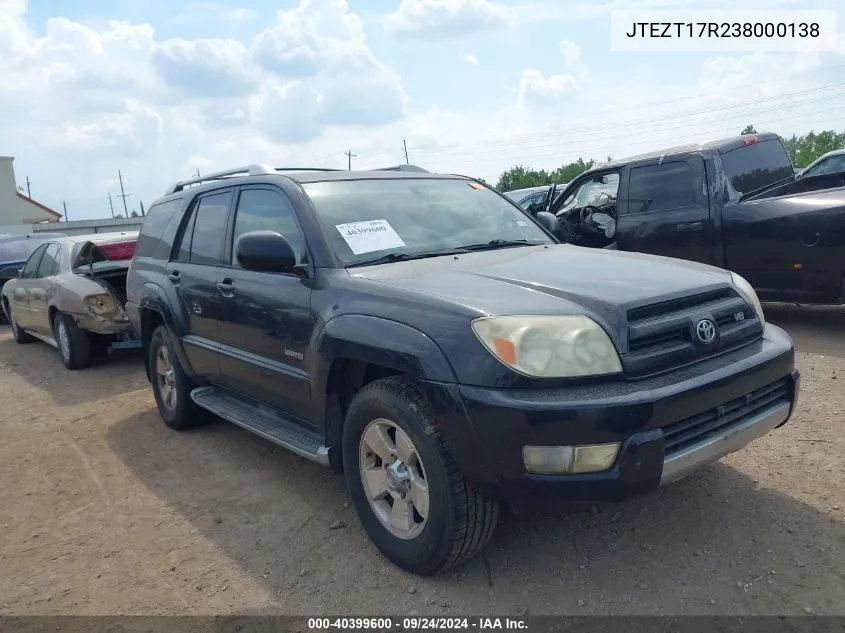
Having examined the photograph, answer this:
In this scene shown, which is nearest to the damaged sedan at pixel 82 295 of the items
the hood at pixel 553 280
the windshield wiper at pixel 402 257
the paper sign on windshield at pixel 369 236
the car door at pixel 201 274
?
the car door at pixel 201 274

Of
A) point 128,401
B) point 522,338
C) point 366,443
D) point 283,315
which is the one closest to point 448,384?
point 522,338

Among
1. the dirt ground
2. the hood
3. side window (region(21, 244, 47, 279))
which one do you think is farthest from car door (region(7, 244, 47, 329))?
the hood

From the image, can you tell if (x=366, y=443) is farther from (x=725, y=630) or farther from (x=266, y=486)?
(x=725, y=630)

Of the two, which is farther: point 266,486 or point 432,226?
point 266,486

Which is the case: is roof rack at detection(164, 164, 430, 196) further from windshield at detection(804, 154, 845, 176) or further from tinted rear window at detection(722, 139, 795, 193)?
windshield at detection(804, 154, 845, 176)

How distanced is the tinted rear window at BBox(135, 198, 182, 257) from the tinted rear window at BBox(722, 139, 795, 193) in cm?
521

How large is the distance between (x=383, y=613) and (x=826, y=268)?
5186mm

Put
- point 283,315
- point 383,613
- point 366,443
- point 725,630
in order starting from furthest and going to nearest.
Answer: point 283,315, point 366,443, point 383,613, point 725,630

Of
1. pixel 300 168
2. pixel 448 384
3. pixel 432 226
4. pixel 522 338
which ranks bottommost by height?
pixel 448 384

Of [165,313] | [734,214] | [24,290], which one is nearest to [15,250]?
[24,290]

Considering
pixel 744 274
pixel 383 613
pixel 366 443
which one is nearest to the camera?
pixel 383 613

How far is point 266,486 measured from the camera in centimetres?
410

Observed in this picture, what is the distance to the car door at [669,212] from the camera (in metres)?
6.85

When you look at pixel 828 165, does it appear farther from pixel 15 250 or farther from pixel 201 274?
pixel 15 250
